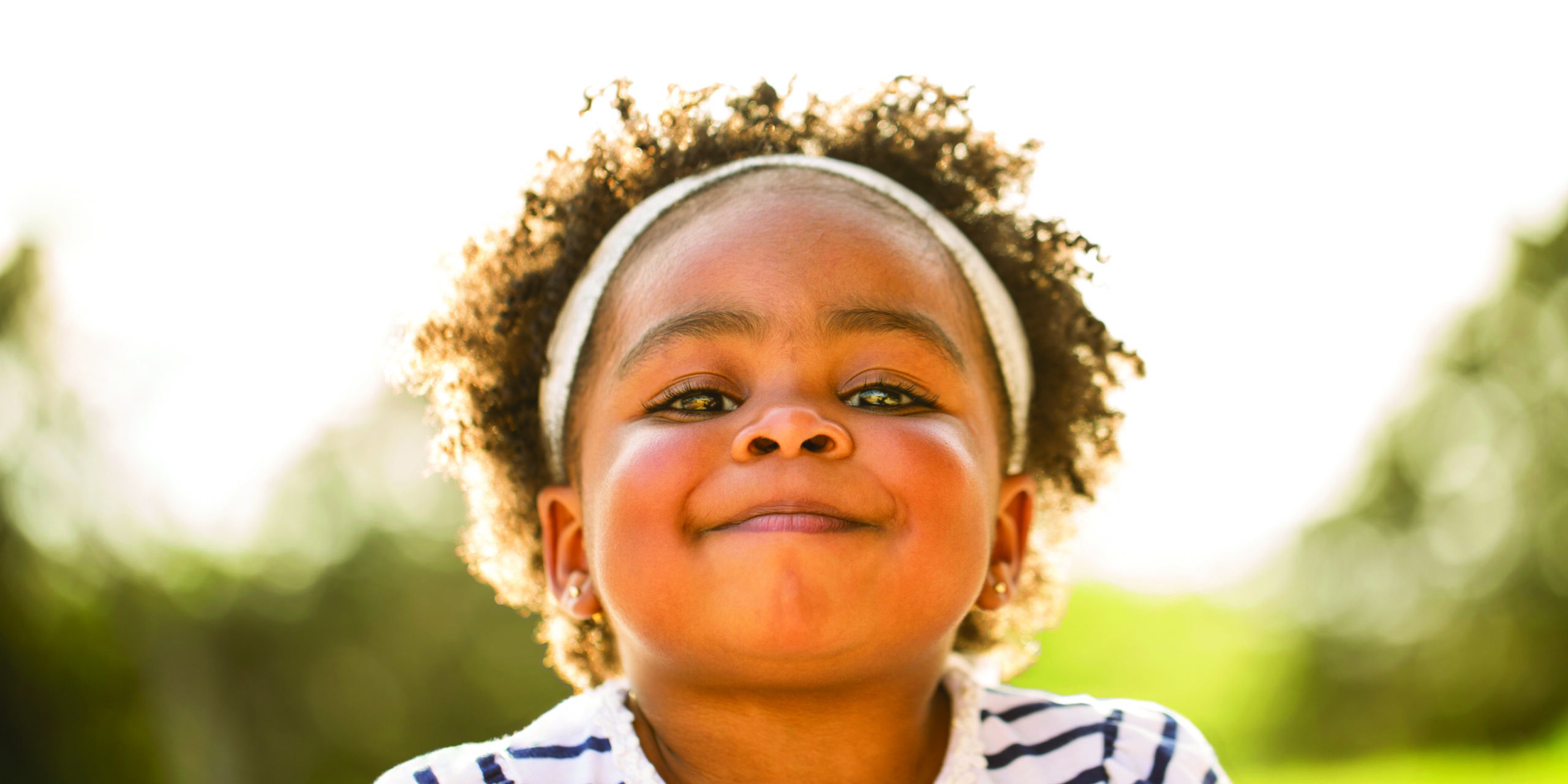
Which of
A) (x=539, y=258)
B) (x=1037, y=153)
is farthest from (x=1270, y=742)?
(x=539, y=258)

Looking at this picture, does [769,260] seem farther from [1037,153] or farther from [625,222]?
[1037,153]

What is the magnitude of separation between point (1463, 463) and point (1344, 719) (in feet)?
5.21

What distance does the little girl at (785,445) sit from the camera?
1369mm

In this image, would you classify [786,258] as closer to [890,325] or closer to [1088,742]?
[890,325]

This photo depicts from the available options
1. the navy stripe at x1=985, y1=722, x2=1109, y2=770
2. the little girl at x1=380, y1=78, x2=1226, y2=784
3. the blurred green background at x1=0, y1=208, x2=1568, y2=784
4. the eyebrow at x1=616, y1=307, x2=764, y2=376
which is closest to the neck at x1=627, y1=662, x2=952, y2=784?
the little girl at x1=380, y1=78, x2=1226, y2=784

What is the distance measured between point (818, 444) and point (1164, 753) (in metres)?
0.78

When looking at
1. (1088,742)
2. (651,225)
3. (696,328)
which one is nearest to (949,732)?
(1088,742)

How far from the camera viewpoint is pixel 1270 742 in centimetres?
618

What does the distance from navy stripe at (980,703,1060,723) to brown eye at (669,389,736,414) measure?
0.65 metres

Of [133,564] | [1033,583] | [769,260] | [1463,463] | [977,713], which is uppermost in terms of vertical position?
[1463,463]

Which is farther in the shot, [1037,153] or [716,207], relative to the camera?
[1037,153]

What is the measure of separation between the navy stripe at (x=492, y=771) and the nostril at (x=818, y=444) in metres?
0.57

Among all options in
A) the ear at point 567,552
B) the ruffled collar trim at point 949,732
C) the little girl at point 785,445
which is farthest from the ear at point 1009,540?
the ear at point 567,552

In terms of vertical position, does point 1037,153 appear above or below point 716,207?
above
